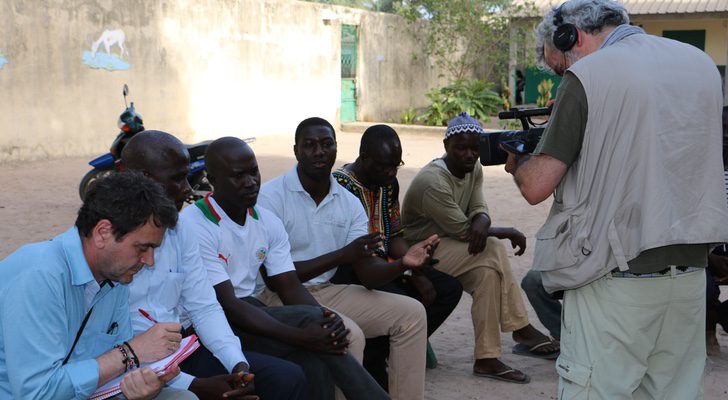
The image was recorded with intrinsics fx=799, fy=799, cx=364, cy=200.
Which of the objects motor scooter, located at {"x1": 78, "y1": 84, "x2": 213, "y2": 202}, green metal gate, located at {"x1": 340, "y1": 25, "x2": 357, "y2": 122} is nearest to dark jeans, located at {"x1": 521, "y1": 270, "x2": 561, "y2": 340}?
motor scooter, located at {"x1": 78, "y1": 84, "x2": 213, "y2": 202}

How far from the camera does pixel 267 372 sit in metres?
3.04

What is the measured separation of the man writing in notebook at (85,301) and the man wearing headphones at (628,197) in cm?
128

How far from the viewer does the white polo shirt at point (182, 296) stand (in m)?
2.92

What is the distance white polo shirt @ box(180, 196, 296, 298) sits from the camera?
3.33 metres

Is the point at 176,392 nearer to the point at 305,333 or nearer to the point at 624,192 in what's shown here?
the point at 305,333

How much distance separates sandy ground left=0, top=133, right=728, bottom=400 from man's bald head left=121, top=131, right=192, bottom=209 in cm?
175

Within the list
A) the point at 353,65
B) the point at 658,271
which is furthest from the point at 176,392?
the point at 353,65

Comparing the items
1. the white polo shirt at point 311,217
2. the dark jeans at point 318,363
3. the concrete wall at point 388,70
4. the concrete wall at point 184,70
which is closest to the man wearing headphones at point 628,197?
the dark jeans at point 318,363

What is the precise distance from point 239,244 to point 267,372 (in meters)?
0.65

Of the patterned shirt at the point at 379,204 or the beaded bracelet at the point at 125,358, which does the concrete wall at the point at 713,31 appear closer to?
the patterned shirt at the point at 379,204

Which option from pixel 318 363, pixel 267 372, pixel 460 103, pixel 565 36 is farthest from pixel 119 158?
pixel 460 103

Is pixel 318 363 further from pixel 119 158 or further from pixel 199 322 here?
pixel 119 158

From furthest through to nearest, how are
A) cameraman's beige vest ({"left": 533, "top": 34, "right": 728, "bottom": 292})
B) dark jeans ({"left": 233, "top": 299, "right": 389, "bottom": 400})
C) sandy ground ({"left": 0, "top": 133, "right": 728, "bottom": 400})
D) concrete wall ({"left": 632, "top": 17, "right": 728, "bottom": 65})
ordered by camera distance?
concrete wall ({"left": 632, "top": 17, "right": 728, "bottom": 65}) < sandy ground ({"left": 0, "top": 133, "right": 728, "bottom": 400}) < dark jeans ({"left": 233, "top": 299, "right": 389, "bottom": 400}) < cameraman's beige vest ({"left": 533, "top": 34, "right": 728, "bottom": 292})

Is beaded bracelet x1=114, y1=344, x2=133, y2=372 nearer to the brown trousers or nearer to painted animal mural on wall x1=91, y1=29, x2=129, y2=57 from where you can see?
the brown trousers
